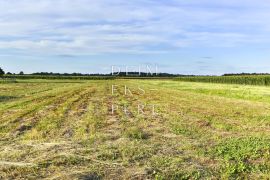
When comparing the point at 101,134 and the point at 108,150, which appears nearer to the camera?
the point at 108,150

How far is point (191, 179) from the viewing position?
8211 mm

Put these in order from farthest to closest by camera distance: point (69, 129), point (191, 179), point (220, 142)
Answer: point (69, 129)
point (220, 142)
point (191, 179)

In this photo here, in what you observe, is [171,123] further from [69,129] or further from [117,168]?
[117,168]

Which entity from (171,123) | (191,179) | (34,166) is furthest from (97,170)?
(171,123)

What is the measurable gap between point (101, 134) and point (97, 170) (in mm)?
4041

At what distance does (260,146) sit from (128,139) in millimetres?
3363

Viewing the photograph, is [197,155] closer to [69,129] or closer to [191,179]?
[191,179]

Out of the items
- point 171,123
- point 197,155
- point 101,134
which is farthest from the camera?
point 171,123

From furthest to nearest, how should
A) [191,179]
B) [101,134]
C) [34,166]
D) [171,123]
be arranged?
[171,123] < [101,134] < [34,166] < [191,179]

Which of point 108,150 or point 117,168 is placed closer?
point 117,168

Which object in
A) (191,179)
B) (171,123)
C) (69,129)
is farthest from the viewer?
(171,123)

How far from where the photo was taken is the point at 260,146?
10695 mm

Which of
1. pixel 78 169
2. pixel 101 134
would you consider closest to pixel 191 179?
pixel 78 169

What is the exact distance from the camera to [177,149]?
1058 cm
